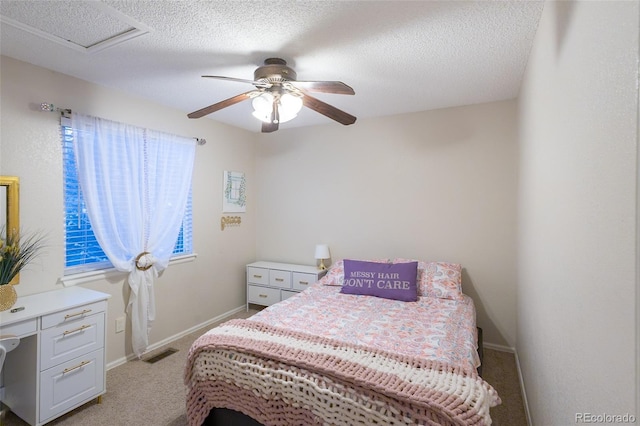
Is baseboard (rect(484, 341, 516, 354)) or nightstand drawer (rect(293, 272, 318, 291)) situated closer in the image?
baseboard (rect(484, 341, 516, 354))

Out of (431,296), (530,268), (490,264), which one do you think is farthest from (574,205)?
(490,264)

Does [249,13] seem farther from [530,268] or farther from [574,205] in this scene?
[530,268]

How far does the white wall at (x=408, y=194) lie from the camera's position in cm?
315

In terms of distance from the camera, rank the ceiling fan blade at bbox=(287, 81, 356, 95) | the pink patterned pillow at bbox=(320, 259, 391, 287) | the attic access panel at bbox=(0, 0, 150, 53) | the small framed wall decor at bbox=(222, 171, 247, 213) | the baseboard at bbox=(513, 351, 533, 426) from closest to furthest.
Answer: the attic access panel at bbox=(0, 0, 150, 53) < the ceiling fan blade at bbox=(287, 81, 356, 95) < the baseboard at bbox=(513, 351, 533, 426) < the pink patterned pillow at bbox=(320, 259, 391, 287) < the small framed wall decor at bbox=(222, 171, 247, 213)

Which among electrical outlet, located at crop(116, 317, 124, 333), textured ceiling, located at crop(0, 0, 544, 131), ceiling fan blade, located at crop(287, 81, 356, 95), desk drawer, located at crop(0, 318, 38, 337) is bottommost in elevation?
electrical outlet, located at crop(116, 317, 124, 333)

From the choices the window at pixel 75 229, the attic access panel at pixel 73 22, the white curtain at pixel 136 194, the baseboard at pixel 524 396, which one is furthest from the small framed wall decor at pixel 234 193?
the baseboard at pixel 524 396

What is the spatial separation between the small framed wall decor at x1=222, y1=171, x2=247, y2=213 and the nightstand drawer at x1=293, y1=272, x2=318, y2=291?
46.0 inches

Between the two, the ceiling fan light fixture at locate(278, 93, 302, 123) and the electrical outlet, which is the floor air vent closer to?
the electrical outlet

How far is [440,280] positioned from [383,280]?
0.54 meters

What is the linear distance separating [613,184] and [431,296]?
2406 mm

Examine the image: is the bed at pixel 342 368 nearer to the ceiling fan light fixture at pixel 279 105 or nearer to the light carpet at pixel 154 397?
the light carpet at pixel 154 397

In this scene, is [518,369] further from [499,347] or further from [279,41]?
[279,41]

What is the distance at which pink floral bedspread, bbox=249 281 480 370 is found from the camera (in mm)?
1934

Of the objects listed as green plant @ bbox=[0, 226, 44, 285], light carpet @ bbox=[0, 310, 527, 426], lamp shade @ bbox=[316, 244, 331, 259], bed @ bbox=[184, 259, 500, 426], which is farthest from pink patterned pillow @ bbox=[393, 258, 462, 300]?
green plant @ bbox=[0, 226, 44, 285]
